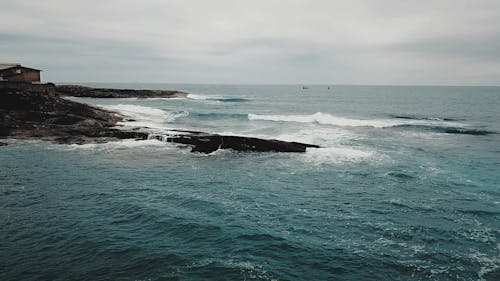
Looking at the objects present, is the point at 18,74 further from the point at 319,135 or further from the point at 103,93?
the point at 103,93

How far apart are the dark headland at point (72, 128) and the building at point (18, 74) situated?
2.12 m

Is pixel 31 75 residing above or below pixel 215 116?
above

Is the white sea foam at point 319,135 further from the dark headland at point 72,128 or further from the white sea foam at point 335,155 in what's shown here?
the dark headland at point 72,128

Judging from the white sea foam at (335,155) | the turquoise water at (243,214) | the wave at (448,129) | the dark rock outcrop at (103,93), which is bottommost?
the turquoise water at (243,214)

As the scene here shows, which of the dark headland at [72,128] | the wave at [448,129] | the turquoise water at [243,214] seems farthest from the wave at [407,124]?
the dark headland at [72,128]

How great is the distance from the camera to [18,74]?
171 feet

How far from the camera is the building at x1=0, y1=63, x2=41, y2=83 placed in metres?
50.2

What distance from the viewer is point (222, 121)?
67438mm

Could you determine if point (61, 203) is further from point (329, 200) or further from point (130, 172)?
point (329, 200)

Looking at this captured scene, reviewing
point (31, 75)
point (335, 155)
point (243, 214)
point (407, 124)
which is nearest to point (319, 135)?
point (335, 155)

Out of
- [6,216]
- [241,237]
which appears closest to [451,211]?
[241,237]

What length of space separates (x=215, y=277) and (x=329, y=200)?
1078cm

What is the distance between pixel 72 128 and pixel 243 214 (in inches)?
1072

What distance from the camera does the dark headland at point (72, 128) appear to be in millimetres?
36875
